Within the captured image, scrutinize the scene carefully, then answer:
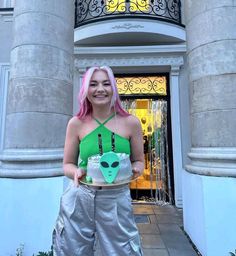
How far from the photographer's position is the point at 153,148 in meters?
7.38

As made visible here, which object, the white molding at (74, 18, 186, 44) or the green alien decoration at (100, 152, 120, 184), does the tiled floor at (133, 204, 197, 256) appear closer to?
the green alien decoration at (100, 152, 120, 184)

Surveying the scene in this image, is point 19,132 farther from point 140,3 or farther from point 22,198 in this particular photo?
point 140,3

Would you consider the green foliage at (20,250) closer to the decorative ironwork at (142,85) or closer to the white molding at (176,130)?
the white molding at (176,130)

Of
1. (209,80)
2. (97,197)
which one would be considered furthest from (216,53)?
(97,197)

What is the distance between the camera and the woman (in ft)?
5.26

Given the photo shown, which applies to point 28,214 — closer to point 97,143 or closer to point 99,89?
point 97,143

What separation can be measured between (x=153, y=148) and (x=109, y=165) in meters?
6.01

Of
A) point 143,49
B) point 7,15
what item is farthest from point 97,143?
point 7,15

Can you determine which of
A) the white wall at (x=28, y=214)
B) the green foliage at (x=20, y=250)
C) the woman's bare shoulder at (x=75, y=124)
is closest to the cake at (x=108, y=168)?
the woman's bare shoulder at (x=75, y=124)

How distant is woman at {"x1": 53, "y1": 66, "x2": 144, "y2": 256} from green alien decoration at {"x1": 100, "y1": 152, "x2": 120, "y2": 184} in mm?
107

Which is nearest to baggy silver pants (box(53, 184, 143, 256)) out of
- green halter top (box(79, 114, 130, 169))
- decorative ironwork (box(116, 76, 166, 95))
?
green halter top (box(79, 114, 130, 169))

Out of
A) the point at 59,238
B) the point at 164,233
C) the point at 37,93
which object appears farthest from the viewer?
the point at 164,233

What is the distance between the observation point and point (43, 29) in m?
3.67

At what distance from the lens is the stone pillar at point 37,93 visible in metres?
3.48
